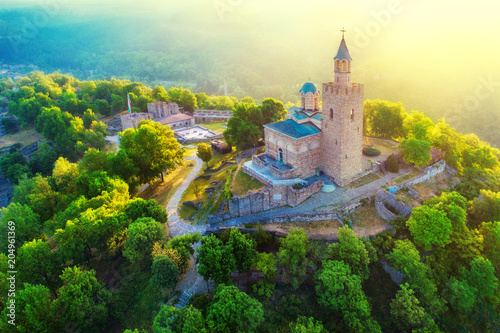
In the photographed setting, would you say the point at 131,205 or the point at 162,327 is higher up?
the point at 131,205

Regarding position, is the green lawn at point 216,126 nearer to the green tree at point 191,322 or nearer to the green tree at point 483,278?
the green tree at point 191,322

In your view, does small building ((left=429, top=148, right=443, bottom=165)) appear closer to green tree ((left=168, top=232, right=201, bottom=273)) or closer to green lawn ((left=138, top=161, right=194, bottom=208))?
green tree ((left=168, top=232, right=201, bottom=273))

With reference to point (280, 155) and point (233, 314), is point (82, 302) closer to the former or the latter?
point (233, 314)

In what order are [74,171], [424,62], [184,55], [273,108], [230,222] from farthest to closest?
1. [184,55]
2. [424,62]
3. [273,108]
4. [74,171]
5. [230,222]

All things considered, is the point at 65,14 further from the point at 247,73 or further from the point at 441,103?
the point at 441,103

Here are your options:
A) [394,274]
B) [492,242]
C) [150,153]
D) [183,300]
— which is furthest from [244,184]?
[492,242]

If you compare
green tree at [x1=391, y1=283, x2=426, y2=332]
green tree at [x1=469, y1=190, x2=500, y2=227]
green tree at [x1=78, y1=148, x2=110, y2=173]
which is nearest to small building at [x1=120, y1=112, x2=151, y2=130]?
green tree at [x1=78, y1=148, x2=110, y2=173]

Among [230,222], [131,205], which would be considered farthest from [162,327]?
A: [131,205]
